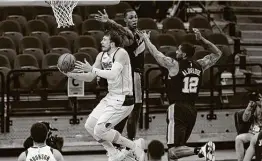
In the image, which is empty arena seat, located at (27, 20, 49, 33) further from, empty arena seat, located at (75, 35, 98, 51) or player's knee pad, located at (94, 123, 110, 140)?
player's knee pad, located at (94, 123, 110, 140)

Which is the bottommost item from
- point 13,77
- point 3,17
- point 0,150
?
point 0,150

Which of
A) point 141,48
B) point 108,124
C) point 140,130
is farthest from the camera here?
point 140,130

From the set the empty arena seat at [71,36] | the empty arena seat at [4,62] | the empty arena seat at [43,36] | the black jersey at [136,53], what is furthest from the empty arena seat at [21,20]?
the black jersey at [136,53]

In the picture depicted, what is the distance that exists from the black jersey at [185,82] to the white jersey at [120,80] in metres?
0.63

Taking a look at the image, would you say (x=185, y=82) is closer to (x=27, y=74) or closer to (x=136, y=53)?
(x=136, y=53)

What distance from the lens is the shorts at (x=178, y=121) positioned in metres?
13.0

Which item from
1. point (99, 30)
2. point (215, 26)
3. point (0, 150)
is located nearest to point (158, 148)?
point (0, 150)

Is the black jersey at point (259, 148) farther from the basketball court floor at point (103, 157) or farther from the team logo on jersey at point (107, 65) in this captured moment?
the team logo on jersey at point (107, 65)

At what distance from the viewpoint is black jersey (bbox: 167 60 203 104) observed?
12.9 m

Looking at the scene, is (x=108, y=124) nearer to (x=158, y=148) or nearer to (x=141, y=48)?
(x=141, y=48)

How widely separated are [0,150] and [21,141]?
51 centimetres

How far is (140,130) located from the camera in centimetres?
1603

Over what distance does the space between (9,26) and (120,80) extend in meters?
6.77

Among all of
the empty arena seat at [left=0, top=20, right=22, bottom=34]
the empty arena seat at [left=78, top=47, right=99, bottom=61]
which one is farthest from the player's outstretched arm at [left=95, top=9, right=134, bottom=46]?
the empty arena seat at [left=0, top=20, right=22, bottom=34]
